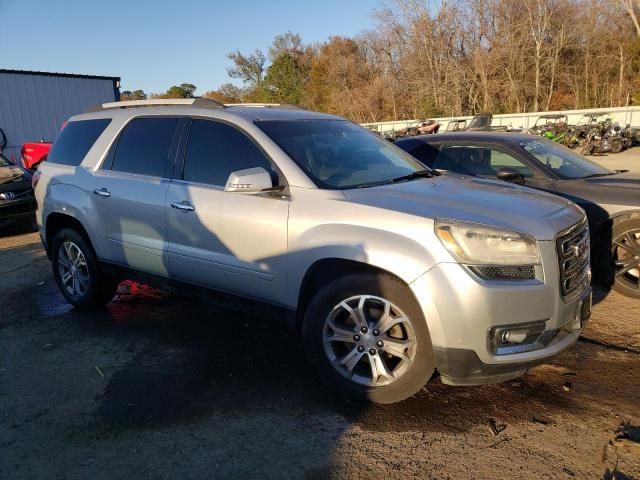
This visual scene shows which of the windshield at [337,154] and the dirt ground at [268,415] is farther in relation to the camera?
the windshield at [337,154]

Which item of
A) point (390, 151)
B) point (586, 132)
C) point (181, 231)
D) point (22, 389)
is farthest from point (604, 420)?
point (586, 132)

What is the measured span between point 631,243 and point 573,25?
38940 mm

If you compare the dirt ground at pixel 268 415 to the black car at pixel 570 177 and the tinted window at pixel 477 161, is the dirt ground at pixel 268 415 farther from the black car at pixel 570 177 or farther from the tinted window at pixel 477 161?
the tinted window at pixel 477 161

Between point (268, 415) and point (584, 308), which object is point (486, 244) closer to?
point (584, 308)

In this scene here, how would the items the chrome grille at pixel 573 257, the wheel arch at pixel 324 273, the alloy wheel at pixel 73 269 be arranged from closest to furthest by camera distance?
the chrome grille at pixel 573 257 < the wheel arch at pixel 324 273 < the alloy wheel at pixel 73 269

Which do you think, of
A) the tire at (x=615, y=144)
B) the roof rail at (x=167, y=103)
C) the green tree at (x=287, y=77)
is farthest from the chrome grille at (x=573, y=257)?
the green tree at (x=287, y=77)

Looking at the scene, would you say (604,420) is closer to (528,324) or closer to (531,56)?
(528,324)

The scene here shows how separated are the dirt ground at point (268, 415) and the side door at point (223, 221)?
2.11 ft

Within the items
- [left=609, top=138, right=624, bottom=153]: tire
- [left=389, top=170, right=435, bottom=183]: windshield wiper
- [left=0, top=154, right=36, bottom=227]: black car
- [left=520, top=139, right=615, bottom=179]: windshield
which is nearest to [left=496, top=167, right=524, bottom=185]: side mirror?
[left=520, top=139, right=615, bottom=179]: windshield

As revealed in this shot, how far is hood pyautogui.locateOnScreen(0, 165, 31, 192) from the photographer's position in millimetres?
9148

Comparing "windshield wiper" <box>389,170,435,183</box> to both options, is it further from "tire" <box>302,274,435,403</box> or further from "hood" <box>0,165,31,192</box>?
"hood" <box>0,165,31,192</box>

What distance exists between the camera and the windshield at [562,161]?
18.4 feet

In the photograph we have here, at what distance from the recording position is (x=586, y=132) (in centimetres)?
2314

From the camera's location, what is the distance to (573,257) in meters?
3.19
